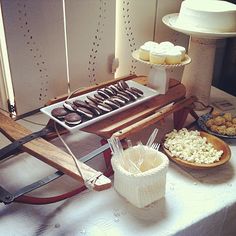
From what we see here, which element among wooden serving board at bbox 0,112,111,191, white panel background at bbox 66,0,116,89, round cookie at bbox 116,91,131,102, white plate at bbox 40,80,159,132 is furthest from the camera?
white panel background at bbox 66,0,116,89

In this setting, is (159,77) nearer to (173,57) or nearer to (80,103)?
(173,57)

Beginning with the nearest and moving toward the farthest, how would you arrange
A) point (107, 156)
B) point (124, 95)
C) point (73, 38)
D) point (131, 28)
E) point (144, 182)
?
point (144, 182) → point (107, 156) → point (124, 95) → point (73, 38) → point (131, 28)

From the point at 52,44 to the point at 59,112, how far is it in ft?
0.91

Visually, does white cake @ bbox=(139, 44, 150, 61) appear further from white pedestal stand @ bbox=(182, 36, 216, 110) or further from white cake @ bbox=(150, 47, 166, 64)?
white pedestal stand @ bbox=(182, 36, 216, 110)

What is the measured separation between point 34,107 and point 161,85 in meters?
0.38

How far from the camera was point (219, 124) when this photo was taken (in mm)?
925

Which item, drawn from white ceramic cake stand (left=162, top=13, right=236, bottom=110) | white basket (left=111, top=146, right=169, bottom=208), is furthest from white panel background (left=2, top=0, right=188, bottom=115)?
white basket (left=111, top=146, right=169, bottom=208)

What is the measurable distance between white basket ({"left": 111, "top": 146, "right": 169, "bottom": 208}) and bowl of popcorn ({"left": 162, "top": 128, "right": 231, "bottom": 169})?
10 cm

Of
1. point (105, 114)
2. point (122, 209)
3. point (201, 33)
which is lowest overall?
point (122, 209)

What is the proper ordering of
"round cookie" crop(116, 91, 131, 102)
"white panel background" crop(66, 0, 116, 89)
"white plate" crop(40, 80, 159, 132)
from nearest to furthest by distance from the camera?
"white plate" crop(40, 80, 159, 132)
"round cookie" crop(116, 91, 131, 102)
"white panel background" crop(66, 0, 116, 89)

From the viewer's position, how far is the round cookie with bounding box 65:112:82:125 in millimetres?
728

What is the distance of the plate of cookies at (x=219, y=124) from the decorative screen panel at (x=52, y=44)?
367 mm

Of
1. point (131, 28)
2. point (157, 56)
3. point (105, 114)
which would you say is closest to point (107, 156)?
point (105, 114)

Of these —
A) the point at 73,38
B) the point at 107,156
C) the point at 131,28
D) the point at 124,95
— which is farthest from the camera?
the point at 131,28
